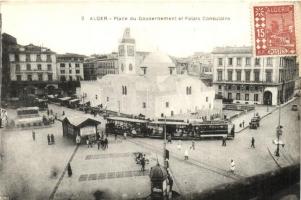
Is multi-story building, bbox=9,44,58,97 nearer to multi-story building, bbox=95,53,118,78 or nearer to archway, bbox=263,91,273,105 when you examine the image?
multi-story building, bbox=95,53,118,78

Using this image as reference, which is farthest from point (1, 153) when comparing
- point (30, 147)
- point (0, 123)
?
point (30, 147)

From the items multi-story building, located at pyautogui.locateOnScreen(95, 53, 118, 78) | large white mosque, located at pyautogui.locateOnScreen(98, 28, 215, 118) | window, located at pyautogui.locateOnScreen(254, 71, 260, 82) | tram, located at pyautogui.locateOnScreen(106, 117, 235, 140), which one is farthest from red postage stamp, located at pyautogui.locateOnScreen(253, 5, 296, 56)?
multi-story building, located at pyautogui.locateOnScreen(95, 53, 118, 78)

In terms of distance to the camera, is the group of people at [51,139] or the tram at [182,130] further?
the tram at [182,130]

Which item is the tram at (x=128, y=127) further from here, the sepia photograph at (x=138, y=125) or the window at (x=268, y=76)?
the window at (x=268, y=76)

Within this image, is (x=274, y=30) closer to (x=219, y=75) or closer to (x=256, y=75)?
(x=256, y=75)
